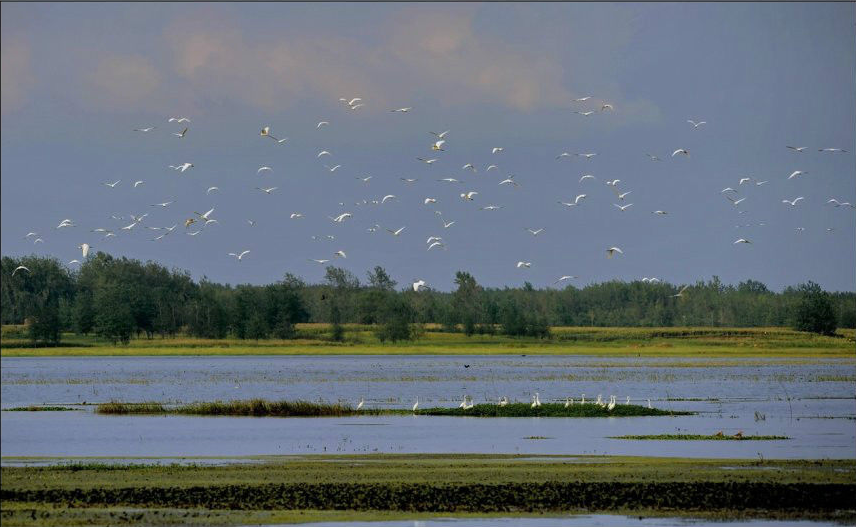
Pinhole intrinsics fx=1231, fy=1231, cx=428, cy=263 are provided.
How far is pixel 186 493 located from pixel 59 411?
30948mm

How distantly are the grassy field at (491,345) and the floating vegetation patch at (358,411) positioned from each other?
84.2 meters

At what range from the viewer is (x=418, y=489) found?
31203 mm

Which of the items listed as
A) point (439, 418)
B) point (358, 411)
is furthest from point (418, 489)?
point (358, 411)

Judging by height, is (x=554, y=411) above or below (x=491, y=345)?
below

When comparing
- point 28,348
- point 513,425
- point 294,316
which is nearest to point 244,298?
point 294,316

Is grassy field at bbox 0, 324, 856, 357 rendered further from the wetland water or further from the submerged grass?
the submerged grass

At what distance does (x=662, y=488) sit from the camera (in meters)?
31.0

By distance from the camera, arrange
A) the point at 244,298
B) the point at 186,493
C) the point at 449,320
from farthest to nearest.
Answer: the point at 449,320, the point at 244,298, the point at 186,493

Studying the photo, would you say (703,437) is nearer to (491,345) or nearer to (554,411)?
(554,411)

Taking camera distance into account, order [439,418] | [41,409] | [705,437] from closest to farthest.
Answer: [705,437], [439,418], [41,409]

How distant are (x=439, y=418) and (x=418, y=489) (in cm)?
2255

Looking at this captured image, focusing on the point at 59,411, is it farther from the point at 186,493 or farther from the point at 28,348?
the point at 28,348

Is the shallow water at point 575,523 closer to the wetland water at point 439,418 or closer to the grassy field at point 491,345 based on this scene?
the wetland water at point 439,418

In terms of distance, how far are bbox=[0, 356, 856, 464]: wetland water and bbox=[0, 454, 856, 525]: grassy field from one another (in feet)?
11.7
